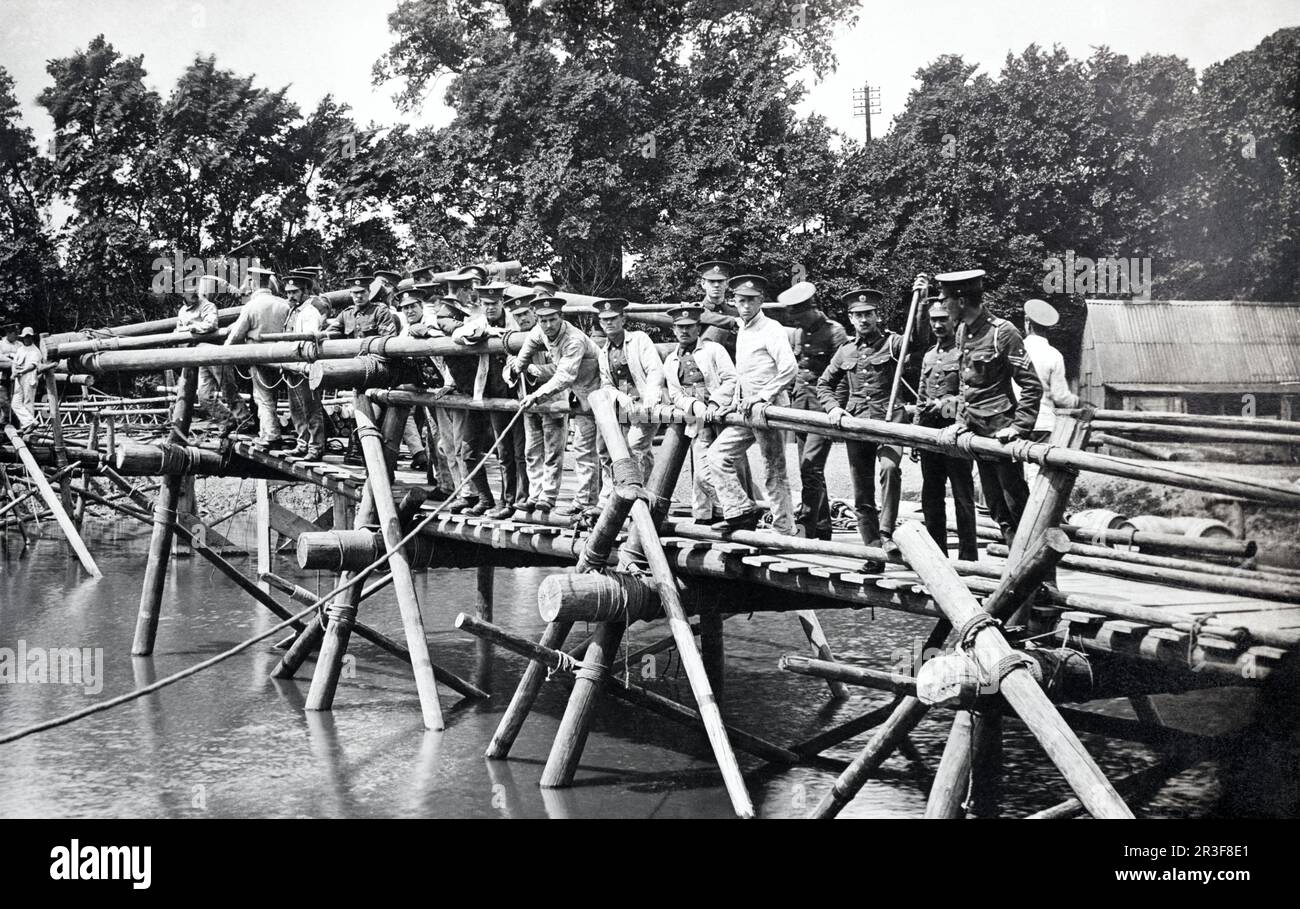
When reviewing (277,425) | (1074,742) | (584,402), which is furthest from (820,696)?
(1074,742)

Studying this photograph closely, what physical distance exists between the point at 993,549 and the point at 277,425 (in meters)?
8.01

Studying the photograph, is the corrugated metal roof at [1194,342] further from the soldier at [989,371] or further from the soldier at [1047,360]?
the soldier at [989,371]

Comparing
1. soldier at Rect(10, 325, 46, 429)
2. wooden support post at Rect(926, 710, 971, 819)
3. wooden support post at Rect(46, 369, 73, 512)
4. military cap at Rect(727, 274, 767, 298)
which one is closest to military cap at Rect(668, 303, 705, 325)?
military cap at Rect(727, 274, 767, 298)

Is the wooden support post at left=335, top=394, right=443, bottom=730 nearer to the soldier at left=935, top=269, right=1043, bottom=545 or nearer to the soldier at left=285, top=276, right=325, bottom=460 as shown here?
the soldier at left=285, top=276, right=325, bottom=460

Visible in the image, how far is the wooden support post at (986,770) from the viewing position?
7.39 m

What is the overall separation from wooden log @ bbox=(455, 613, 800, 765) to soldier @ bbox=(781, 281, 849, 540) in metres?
1.65

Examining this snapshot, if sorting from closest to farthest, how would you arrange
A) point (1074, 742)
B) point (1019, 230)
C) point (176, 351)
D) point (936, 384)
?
point (1074, 742) → point (936, 384) → point (176, 351) → point (1019, 230)

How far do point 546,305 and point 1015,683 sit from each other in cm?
Result: 558

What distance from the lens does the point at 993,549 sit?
998 cm

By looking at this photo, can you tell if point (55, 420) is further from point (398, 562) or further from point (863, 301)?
point (863, 301)

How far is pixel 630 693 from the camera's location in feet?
31.9

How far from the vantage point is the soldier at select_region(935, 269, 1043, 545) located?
8.30 m

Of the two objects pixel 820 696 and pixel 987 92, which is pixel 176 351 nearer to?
pixel 820 696

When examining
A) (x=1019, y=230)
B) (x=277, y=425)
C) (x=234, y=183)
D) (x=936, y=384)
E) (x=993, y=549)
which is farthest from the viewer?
(x=1019, y=230)
